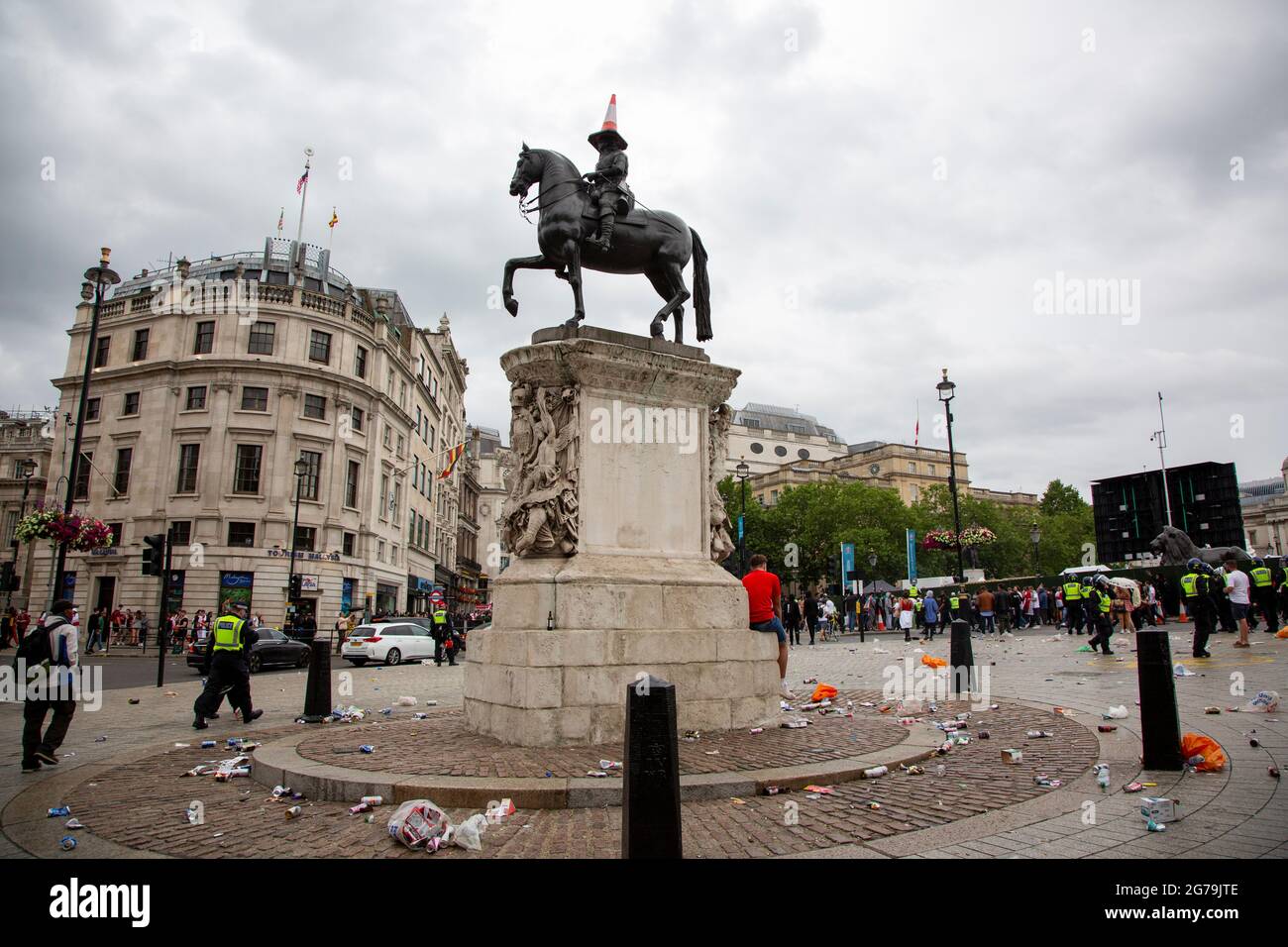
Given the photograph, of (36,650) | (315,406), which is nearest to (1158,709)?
(36,650)

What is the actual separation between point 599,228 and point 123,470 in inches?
1727

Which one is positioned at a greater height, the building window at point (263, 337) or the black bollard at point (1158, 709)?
the building window at point (263, 337)

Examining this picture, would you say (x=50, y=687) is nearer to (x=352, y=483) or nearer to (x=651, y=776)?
(x=651, y=776)

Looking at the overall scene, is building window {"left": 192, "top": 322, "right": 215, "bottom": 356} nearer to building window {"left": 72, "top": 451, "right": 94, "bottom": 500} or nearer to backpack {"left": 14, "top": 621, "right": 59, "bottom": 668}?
building window {"left": 72, "top": 451, "right": 94, "bottom": 500}

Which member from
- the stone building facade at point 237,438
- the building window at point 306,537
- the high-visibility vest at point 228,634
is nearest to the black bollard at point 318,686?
the high-visibility vest at point 228,634

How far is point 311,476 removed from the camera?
4228cm

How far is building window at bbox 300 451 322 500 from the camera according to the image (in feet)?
137

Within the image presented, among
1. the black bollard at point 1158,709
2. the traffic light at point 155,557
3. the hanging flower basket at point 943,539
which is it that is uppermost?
the hanging flower basket at point 943,539

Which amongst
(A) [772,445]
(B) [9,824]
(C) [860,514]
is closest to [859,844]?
(B) [9,824]

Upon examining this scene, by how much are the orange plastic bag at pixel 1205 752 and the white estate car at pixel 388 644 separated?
24477 millimetres

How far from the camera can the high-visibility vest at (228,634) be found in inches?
428

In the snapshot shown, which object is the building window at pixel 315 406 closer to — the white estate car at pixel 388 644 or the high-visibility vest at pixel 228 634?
the white estate car at pixel 388 644
